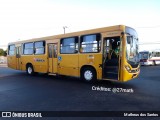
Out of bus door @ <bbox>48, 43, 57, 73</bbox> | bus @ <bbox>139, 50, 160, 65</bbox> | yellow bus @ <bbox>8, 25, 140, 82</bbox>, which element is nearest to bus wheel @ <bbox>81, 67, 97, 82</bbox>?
yellow bus @ <bbox>8, 25, 140, 82</bbox>

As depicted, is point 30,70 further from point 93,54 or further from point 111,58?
point 111,58

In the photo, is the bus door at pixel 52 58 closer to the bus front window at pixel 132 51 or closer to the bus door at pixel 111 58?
the bus door at pixel 111 58

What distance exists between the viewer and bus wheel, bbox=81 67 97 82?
36.6 feet

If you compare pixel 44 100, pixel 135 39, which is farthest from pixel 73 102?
pixel 135 39

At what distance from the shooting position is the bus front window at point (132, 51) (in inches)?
395

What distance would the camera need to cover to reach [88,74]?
11406 mm

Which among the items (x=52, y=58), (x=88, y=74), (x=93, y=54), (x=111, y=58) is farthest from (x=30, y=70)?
(x=111, y=58)

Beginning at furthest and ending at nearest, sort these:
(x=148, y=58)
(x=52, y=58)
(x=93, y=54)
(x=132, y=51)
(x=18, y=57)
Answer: (x=148, y=58), (x=18, y=57), (x=52, y=58), (x=93, y=54), (x=132, y=51)

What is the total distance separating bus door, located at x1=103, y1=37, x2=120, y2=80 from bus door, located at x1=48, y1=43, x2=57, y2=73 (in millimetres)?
4522

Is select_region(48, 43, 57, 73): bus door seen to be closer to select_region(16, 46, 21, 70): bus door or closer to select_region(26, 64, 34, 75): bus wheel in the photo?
select_region(26, 64, 34, 75): bus wheel

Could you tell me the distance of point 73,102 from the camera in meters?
7.07

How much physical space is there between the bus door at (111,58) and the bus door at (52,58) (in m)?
4.52

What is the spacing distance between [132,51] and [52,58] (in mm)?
6130

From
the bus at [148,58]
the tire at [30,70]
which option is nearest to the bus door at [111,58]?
the tire at [30,70]
